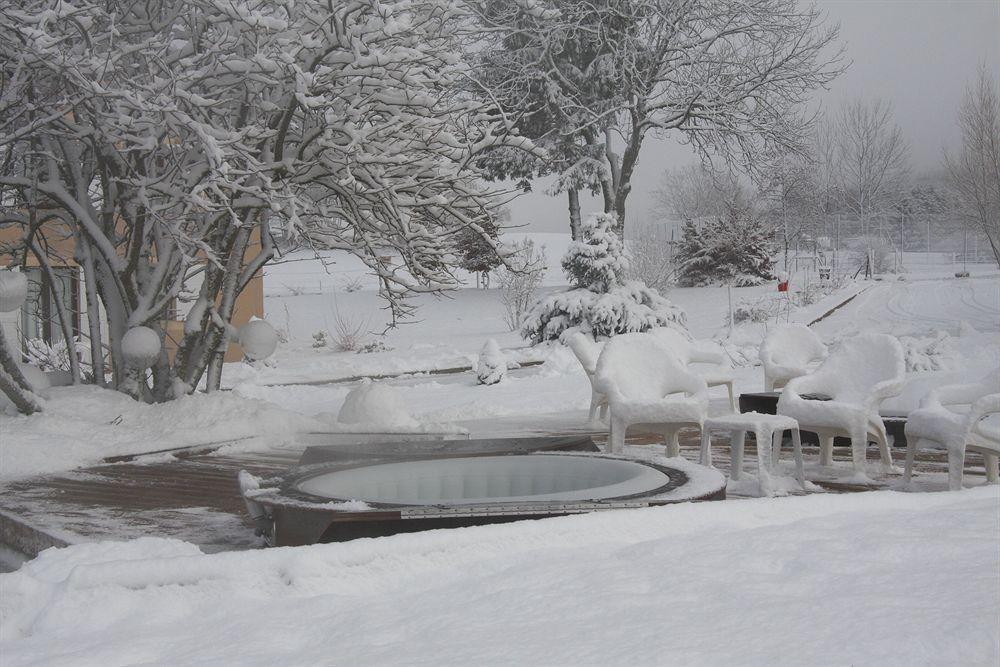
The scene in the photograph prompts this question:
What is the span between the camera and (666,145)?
2161cm

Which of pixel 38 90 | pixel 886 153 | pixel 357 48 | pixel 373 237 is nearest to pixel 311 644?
pixel 357 48

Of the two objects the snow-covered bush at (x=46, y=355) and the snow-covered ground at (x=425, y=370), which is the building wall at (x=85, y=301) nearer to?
the snow-covered bush at (x=46, y=355)

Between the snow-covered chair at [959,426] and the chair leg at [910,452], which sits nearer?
the snow-covered chair at [959,426]

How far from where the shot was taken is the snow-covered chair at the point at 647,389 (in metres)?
5.07

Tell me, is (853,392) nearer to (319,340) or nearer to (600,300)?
(600,300)

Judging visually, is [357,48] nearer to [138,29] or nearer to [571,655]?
[138,29]

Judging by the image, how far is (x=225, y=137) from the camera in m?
6.13

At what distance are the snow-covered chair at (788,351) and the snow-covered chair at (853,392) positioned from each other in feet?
2.80

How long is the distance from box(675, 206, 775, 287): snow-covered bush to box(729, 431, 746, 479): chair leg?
2066 centimetres

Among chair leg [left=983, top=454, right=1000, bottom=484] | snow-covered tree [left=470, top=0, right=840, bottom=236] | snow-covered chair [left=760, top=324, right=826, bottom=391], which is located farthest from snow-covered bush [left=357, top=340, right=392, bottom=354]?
chair leg [left=983, top=454, right=1000, bottom=484]

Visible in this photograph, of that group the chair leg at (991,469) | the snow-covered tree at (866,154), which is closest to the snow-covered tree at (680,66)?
the chair leg at (991,469)

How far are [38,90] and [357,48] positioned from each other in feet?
9.74

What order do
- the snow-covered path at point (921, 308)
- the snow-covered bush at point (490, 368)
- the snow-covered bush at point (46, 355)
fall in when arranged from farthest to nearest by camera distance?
the snow-covered path at point (921, 308) < the snow-covered bush at point (46, 355) < the snow-covered bush at point (490, 368)

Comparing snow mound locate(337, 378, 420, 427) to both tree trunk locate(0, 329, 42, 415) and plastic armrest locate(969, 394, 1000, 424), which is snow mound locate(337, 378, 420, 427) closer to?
tree trunk locate(0, 329, 42, 415)
